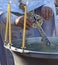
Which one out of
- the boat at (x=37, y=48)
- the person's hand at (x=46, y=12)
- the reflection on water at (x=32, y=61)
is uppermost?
the person's hand at (x=46, y=12)

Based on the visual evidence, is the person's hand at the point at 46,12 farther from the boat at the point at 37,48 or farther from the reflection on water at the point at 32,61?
the reflection on water at the point at 32,61

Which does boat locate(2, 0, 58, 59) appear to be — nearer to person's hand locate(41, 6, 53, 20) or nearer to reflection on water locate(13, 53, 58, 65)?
reflection on water locate(13, 53, 58, 65)

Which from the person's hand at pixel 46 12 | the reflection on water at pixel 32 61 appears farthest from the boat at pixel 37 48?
the person's hand at pixel 46 12

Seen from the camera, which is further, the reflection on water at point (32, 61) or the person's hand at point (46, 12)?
the person's hand at point (46, 12)

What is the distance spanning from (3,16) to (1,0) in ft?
0.52

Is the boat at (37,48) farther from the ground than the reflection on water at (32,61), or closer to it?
farther from the ground

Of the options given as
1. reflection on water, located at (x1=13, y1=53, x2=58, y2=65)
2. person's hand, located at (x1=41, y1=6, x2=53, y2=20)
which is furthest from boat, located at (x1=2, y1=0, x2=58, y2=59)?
person's hand, located at (x1=41, y1=6, x2=53, y2=20)

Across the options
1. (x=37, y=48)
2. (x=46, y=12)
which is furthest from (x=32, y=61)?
(x=46, y=12)

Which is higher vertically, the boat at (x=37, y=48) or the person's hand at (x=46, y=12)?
the person's hand at (x=46, y=12)

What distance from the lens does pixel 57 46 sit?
4.48 ft

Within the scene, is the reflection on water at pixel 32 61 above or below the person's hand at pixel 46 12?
below

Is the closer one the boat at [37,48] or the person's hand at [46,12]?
the boat at [37,48]

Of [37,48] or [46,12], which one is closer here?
[37,48]

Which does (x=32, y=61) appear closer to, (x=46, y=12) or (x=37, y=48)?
(x=37, y=48)
